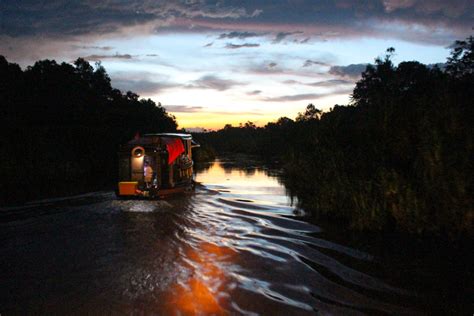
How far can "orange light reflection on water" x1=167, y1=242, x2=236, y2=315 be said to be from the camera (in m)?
5.44

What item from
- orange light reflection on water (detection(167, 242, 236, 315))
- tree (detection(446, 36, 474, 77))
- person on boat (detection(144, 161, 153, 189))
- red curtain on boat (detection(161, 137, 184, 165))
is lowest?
orange light reflection on water (detection(167, 242, 236, 315))

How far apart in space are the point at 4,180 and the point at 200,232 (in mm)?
18546

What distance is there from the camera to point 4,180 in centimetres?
2236

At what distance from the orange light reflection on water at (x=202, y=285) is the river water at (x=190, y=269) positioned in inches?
0.7

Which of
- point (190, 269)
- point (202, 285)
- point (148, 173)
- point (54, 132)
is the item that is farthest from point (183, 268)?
point (54, 132)

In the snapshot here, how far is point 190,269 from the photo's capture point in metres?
7.11

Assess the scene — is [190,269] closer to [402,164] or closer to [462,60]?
[402,164]

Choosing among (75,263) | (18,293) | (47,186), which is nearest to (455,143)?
(75,263)

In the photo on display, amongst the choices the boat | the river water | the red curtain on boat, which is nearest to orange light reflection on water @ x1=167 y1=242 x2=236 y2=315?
the river water

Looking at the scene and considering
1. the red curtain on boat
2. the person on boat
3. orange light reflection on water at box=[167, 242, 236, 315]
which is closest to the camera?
orange light reflection on water at box=[167, 242, 236, 315]

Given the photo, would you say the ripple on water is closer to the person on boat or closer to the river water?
the river water

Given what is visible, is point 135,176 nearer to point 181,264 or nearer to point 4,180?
point 181,264

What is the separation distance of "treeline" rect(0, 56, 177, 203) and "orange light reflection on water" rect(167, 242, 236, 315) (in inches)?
481

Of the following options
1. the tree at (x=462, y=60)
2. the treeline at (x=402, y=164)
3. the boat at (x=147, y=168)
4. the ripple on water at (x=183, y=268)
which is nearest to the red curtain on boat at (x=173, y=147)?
the boat at (x=147, y=168)
